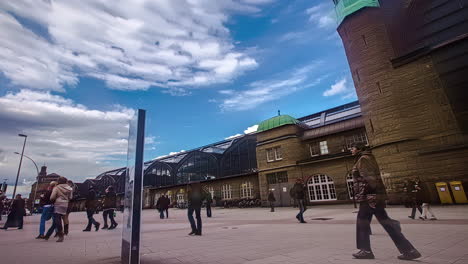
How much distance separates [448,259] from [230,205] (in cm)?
2869

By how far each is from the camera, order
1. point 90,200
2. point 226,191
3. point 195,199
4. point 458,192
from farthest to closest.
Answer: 1. point 226,191
2. point 458,192
3. point 90,200
4. point 195,199

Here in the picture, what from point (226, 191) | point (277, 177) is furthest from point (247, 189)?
point (277, 177)

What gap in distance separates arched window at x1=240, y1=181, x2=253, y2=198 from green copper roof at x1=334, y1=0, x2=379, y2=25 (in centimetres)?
2049

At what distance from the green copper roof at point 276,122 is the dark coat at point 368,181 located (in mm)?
23668

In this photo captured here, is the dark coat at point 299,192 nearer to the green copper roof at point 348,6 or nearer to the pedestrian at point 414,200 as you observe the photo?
the pedestrian at point 414,200

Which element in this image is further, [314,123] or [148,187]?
[148,187]

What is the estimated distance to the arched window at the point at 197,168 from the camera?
37.2 meters

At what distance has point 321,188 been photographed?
2423 centimetres

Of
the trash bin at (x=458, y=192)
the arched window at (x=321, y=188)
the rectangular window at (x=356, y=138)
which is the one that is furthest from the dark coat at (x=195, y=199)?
the rectangular window at (x=356, y=138)

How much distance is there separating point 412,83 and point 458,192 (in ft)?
26.5

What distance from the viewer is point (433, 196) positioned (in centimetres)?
1622

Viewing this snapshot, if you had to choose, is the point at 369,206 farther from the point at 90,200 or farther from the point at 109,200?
the point at 90,200

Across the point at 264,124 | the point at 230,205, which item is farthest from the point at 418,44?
the point at 230,205

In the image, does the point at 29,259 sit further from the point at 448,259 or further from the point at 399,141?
the point at 399,141
